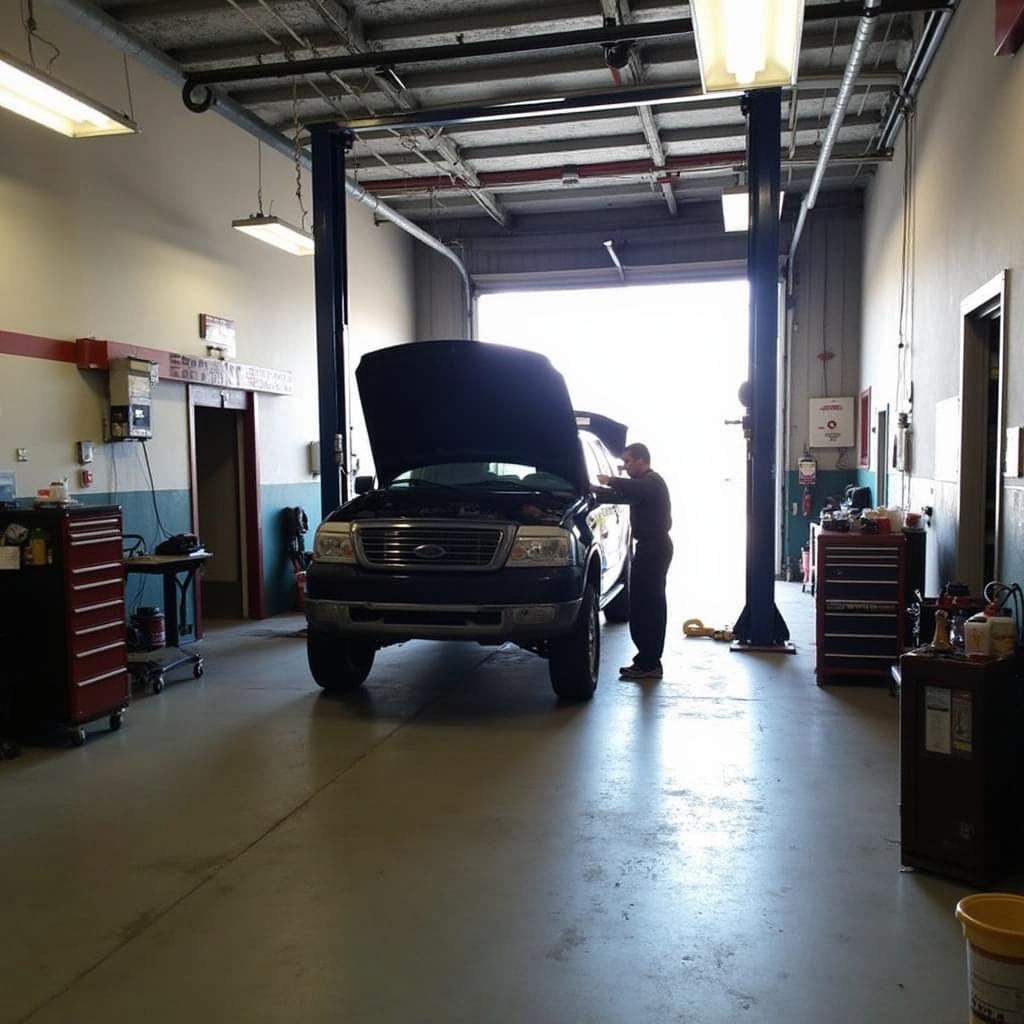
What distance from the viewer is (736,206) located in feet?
28.5

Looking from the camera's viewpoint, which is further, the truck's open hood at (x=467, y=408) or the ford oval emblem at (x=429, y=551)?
the truck's open hood at (x=467, y=408)

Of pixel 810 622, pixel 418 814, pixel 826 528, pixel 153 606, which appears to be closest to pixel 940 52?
pixel 826 528

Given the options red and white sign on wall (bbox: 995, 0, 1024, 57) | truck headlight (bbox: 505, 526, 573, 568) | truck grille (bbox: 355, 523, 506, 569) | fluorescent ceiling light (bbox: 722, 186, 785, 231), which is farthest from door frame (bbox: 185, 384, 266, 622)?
red and white sign on wall (bbox: 995, 0, 1024, 57)

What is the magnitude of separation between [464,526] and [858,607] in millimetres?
2796

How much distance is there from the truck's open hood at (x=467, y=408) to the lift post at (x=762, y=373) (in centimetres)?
190

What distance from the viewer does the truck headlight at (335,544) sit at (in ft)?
17.5

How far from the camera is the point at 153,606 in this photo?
23.7ft

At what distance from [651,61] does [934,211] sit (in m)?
2.84

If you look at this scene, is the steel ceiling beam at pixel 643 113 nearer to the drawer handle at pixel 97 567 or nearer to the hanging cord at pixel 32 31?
the hanging cord at pixel 32 31

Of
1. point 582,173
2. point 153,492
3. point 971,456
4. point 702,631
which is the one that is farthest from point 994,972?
point 582,173

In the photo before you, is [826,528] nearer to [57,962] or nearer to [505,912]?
[505,912]

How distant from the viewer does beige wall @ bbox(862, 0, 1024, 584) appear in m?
4.63

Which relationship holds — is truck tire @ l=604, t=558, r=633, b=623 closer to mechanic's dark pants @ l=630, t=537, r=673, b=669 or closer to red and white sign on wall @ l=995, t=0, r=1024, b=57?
mechanic's dark pants @ l=630, t=537, r=673, b=669

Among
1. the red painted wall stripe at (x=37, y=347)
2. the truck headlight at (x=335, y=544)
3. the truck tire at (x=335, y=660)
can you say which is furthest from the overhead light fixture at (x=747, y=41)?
the red painted wall stripe at (x=37, y=347)
